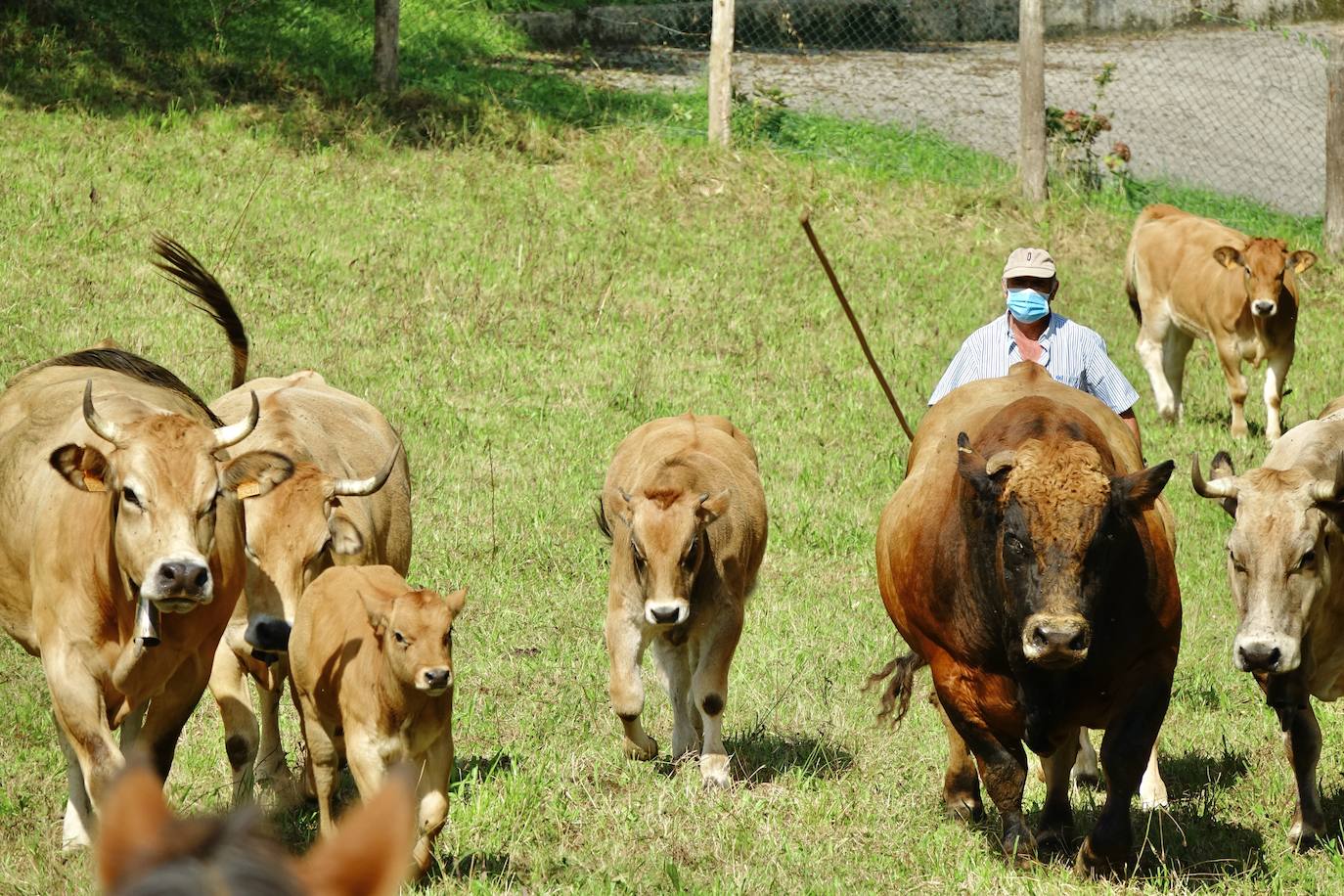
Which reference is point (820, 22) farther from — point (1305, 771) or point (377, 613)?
point (377, 613)

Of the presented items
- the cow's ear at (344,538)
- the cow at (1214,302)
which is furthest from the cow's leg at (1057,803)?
the cow at (1214,302)

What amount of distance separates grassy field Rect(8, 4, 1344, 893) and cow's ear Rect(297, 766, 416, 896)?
172 inches

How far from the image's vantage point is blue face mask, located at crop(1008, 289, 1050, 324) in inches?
347

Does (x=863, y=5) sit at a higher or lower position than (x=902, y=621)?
higher

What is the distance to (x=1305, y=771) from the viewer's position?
7.42m

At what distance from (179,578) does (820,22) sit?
1782cm

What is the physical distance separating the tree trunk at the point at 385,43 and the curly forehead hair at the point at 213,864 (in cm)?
1667

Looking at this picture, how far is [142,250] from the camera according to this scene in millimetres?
14898

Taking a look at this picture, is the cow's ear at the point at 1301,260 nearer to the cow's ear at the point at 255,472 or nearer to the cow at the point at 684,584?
the cow at the point at 684,584

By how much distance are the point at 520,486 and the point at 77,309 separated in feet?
14.2

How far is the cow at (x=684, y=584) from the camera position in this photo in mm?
8023

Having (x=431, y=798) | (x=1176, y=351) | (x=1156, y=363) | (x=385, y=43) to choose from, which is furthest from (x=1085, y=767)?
(x=385, y=43)

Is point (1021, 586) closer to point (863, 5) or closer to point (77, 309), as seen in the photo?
point (77, 309)

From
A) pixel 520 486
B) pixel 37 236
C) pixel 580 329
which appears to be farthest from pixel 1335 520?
pixel 37 236
